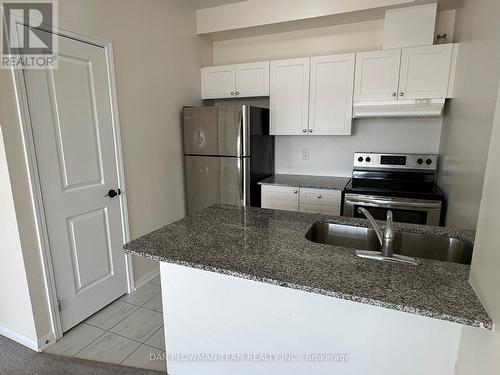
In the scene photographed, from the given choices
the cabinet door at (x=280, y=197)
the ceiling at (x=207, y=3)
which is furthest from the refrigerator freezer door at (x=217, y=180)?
the ceiling at (x=207, y=3)

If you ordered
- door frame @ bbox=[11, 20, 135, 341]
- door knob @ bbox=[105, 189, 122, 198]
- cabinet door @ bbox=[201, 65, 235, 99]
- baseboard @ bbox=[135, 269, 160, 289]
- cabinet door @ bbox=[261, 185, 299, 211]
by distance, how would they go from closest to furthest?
door frame @ bbox=[11, 20, 135, 341]
door knob @ bbox=[105, 189, 122, 198]
baseboard @ bbox=[135, 269, 160, 289]
cabinet door @ bbox=[261, 185, 299, 211]
cabinet door @ bbox=[201, 65, 235, 99]

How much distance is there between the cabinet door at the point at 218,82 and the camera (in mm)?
3309

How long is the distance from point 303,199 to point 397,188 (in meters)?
0.89

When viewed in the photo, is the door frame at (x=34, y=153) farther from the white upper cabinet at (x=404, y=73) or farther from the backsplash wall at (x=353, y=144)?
the white upper cabinet at (x=404, y=73)

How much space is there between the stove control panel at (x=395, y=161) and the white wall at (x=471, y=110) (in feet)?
0.87

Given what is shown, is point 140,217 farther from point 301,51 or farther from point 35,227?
point 301,51

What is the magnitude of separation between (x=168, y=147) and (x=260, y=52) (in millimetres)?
1577

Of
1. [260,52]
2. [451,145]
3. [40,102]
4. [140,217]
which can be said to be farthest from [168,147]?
[451,145]

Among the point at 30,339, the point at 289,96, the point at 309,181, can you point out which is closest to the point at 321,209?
the point at 309,181

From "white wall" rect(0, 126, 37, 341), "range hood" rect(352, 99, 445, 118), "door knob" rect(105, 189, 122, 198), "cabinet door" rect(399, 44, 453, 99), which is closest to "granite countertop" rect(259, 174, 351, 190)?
"range hood" rect(352, 99, 445, 118)

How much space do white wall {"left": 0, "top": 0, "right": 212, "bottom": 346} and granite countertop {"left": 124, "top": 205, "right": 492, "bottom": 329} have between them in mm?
1059

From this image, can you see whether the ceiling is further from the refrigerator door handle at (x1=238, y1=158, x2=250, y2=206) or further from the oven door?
the oven door

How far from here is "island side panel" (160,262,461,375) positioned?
1.07 meters

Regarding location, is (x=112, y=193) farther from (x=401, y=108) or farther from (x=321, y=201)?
(x=401, y=108)
